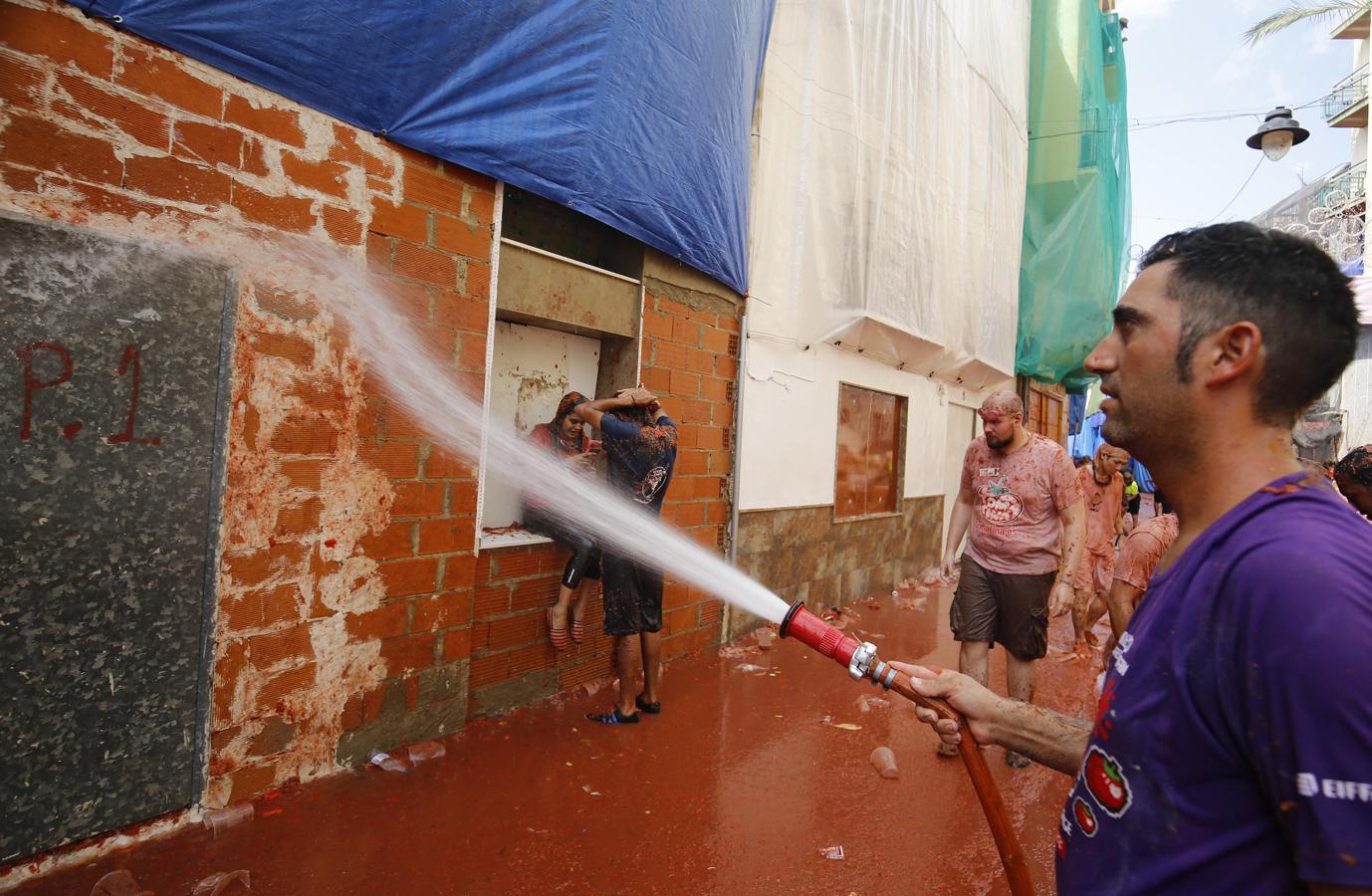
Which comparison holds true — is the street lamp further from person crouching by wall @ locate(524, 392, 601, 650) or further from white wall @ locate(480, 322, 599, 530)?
person crouching by wall @ locate(524, 392, 601, 650)

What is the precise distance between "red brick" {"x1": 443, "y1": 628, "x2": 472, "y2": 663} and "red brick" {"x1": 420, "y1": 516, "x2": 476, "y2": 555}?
19.1 inches

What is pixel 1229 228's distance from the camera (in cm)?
126

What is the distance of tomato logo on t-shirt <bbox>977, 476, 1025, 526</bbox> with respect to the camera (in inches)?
176

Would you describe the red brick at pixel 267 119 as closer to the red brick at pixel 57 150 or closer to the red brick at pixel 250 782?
the red brick at pixel 57 150

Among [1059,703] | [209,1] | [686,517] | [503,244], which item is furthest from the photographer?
[686,517]

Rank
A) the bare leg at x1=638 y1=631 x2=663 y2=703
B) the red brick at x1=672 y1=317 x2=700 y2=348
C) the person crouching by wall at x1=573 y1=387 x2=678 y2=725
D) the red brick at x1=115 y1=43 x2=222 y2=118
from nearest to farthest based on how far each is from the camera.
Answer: the red brick at x1=115 y1=43 x2=222 y2=118, the person crouching by wall at x1=573 y1=387 x2=678 y2=725, the bare leg at x1=638 y1=631 x2=663 y2=703, the red brick at x1=672 y1=317 x2=700 y2=348

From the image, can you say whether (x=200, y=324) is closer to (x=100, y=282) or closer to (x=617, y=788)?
(x=100, y=282)

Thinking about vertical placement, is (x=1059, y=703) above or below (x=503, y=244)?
below

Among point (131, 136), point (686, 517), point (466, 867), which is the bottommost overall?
point (466, 867)

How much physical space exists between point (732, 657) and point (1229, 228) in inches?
225

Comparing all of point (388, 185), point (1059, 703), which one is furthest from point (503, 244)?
point (1059, 703)

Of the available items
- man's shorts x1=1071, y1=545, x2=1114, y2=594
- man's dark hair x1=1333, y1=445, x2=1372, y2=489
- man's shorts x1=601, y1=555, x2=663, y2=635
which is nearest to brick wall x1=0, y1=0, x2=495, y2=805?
man's shorts x1=601, y1=555, x2=663, y2=635

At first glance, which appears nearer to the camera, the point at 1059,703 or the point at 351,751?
the point at 351,751

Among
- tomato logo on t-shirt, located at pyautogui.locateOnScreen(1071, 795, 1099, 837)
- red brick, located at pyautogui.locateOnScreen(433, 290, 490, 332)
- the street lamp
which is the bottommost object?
tomato logo on t-shirt, located at pyautogui.locateOnScreen(1071, 795, 1099, 837)
